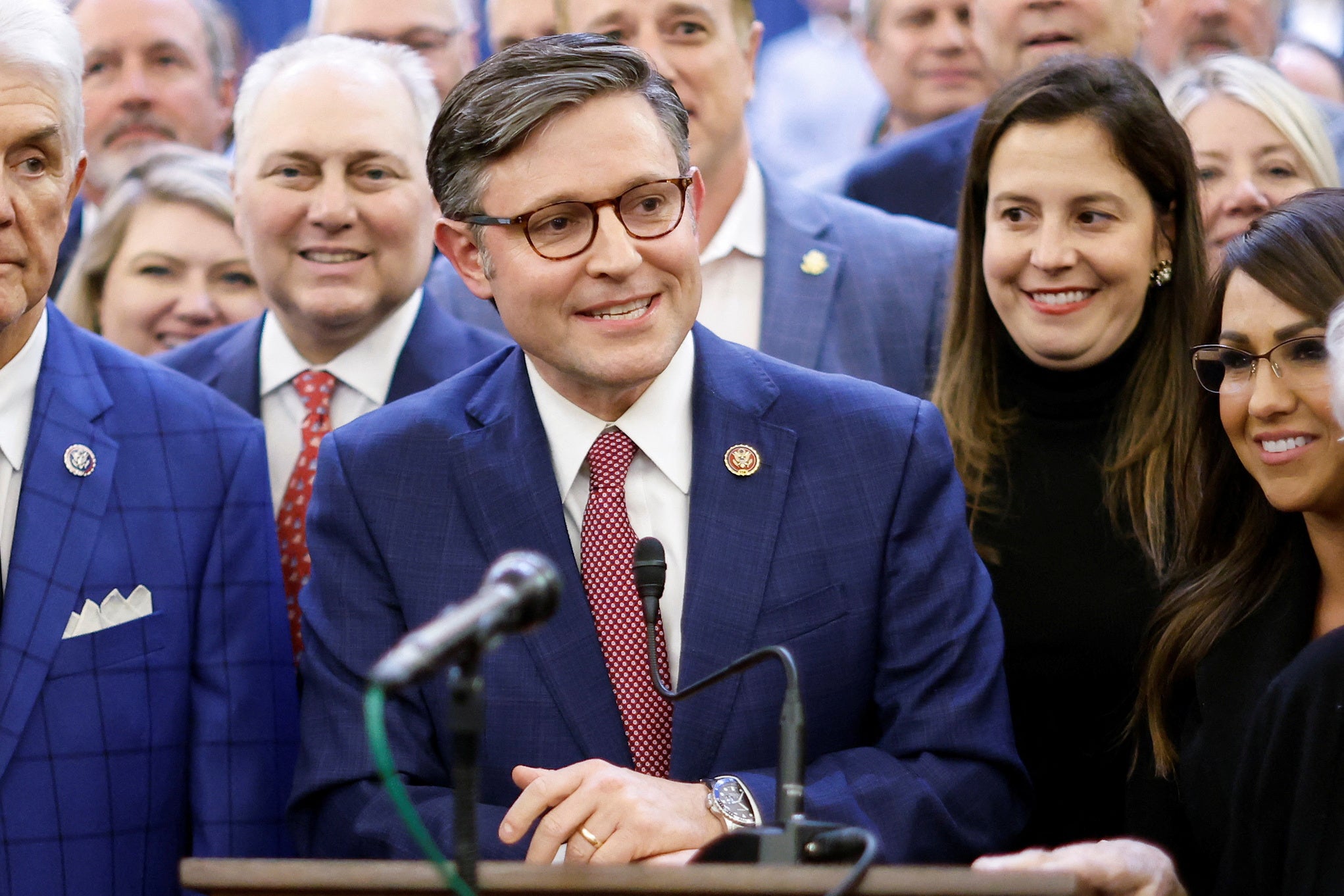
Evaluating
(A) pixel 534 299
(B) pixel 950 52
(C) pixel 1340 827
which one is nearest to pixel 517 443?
(A) pixel 534 299

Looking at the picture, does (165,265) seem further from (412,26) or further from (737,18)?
(737,18)

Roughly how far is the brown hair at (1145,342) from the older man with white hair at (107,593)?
4.54ft

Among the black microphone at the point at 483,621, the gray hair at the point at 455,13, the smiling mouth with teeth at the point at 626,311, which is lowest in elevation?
the black microphone at the point at 483,621

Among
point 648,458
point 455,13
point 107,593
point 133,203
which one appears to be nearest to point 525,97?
point 648,458

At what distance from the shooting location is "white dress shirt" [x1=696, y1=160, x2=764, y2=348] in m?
4.13

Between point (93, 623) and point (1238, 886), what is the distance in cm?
183

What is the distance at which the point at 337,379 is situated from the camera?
12.3ft

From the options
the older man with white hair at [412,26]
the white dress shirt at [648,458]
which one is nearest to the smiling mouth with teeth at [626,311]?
the white dress shirt at [648,458]

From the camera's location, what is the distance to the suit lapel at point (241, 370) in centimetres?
374

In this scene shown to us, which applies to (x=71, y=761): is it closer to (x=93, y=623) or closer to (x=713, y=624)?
(x=93, y=623)

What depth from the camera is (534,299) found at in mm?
2822

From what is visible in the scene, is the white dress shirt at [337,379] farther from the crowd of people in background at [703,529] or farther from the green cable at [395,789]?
the green cable at [395,789]

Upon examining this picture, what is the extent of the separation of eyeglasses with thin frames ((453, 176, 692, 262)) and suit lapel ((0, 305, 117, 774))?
2.48 feet

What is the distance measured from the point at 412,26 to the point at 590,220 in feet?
7.68
